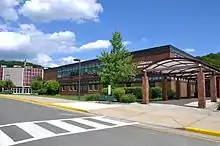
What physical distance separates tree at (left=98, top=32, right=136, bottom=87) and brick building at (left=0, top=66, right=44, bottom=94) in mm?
76794

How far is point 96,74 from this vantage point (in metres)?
55.1

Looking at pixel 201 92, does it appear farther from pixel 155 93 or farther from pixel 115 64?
pixel 155 93

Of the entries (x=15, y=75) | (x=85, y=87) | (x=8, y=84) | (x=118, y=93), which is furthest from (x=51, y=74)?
(x=118, y=93)

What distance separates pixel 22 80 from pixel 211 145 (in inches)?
4034

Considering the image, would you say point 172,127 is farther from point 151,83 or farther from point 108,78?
point 151,83

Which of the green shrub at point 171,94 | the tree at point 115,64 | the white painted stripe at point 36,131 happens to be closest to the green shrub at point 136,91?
the tree at point 115,64

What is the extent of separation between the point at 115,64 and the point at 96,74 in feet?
78.4

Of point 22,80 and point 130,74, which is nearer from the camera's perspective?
point 130,74

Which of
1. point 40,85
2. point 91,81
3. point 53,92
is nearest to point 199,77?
point 91,81

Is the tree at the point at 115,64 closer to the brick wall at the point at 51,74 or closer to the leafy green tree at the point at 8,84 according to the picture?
the brick wall at the point at 51,74

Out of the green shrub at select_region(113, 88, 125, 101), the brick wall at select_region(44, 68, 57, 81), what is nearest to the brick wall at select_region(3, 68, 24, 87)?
the brick wall at select_region(44, 68, 57, 81)

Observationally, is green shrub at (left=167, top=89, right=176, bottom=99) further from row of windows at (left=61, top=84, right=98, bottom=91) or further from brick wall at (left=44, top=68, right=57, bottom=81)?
brick wall at (left=44, top=68, right=57, bottom=81)

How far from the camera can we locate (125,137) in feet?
33.3

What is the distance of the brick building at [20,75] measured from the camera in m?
105
